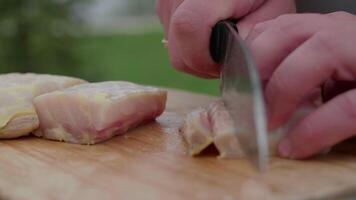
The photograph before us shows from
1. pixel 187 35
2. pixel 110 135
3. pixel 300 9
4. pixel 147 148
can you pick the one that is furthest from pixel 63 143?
pixel 300 9

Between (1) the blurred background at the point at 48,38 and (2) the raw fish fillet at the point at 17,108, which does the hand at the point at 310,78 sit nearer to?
(2) the raw fish fillet at the point at 17,108

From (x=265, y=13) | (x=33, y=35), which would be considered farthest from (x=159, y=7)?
(x=33, y=35)

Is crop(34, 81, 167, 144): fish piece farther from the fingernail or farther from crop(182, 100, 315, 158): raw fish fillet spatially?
the fingernail

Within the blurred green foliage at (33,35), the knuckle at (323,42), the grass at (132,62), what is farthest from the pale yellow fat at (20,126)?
the grass at (132,62)

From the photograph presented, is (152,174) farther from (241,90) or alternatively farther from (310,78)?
(310,78)

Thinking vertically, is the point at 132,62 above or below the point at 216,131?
below

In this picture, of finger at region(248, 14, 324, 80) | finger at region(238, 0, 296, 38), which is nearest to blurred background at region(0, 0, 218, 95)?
finger at region(238, 0, 296, 38)
